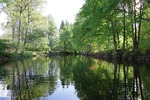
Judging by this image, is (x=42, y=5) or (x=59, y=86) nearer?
(x=59, y=86)

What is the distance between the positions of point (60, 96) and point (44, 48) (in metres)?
68.0

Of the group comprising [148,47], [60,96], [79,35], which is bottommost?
[60,96]

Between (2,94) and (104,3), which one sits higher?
(104,3)

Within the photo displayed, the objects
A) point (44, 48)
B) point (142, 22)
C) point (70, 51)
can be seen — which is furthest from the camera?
point (70, 51)

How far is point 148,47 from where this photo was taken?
2884cm

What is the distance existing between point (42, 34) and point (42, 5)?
34721mm

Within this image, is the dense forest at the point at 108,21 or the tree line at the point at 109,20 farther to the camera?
the tree line at the point at 109,20

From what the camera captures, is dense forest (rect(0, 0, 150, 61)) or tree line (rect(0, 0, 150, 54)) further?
tree line (rect(0, 0, 150, 54))

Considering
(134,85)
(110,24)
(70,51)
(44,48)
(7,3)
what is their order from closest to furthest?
(134,85), (7,3), (110,24), (44,48), (70,51)

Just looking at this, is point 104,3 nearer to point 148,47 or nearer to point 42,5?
point 148,47

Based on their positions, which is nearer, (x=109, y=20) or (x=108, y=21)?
(x=109, y=20)

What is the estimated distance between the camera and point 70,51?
97.1 m

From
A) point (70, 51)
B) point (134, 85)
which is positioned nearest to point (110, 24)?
point (134, 85)

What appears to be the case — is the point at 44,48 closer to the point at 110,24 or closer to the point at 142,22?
the point at 110,24
